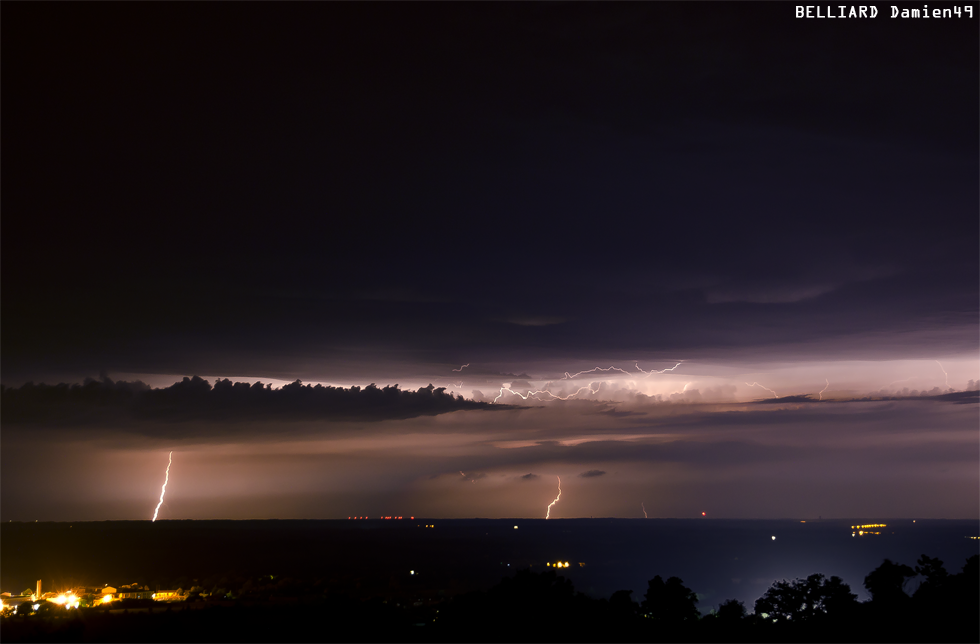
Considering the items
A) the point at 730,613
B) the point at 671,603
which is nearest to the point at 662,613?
the point at 671,603

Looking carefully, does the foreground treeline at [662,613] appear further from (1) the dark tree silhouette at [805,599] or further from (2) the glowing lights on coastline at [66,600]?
(2) the glowing lights on coastline at [66,600]

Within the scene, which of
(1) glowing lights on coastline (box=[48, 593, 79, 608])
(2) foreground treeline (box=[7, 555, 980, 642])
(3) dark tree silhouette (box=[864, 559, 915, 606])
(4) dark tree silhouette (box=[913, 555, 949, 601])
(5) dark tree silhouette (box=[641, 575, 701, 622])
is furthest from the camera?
(1) glowing lights on coastline (box=[48, 593, 79, 608])

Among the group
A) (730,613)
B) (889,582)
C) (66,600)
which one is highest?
(889,582)

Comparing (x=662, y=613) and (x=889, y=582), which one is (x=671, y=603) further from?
(x=889, y=582)

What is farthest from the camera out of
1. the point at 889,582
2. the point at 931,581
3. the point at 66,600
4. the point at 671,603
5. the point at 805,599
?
the point at 66,600

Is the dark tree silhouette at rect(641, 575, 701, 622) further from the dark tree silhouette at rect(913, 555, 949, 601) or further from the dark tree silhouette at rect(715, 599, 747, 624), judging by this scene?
the dark tree silhouette at rect(913, 555, 949, 601)

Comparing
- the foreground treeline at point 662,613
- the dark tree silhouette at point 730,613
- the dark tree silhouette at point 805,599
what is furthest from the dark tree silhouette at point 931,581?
the dark tree silhouette at point 730,613

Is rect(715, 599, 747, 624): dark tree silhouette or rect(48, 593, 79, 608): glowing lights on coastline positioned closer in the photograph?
rect(715, 599, 747, 624): dark tree silhouette

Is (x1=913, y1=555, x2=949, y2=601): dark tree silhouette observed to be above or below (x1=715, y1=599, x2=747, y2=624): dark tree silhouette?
above

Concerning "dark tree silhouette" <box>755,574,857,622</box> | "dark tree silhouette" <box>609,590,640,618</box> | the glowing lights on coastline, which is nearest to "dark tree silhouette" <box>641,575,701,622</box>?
"dark tree silhouette" <box>609,590,640,618</box>

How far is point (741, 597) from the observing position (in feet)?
404

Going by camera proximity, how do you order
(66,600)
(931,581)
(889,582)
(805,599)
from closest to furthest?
(931,581), (889,582), (805,599), (66,600)

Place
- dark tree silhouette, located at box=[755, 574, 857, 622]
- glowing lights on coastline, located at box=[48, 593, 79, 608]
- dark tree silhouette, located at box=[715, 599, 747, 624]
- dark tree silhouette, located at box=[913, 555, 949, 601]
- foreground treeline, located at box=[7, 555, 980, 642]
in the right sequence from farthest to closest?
glowing lights on coastline, located at box=[48, 593, 79, 608], dark tree silhouette, located at box=[755, 574, 857, 622], dark tree silhouette, located at box=[715, 599, 747, 624], dark tree silhouette, located at box=[913, 555, 949, 601], foreground treeline, located at box=[7, 555, 980, 642]

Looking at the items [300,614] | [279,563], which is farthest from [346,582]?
[300,614]
